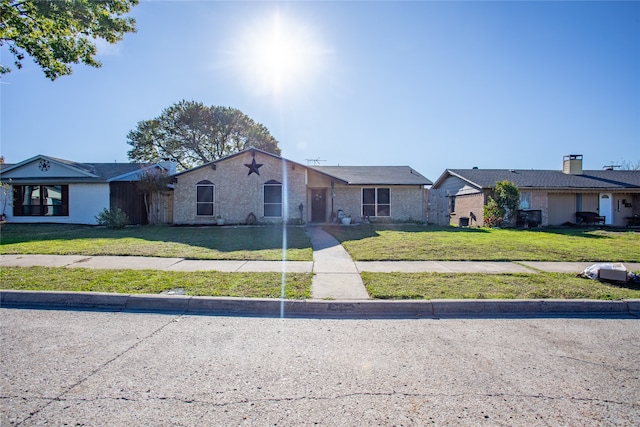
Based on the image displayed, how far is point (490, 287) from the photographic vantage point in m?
5.37

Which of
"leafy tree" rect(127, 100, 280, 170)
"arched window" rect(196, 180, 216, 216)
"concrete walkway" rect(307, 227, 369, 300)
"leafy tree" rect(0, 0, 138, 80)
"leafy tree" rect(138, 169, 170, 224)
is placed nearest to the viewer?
"concrete walkway" rect(307, 227, 369, 300)

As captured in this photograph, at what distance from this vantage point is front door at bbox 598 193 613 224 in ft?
67.8

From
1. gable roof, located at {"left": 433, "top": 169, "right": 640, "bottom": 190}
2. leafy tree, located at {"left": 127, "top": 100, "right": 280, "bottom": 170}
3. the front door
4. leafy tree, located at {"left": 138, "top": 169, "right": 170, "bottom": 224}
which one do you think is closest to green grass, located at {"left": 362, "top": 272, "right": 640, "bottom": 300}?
leafy tree, located at {"left": 138, "top": 169, "right": 170, "bottom": 224}

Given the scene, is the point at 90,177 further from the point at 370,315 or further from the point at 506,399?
the point at 506,399

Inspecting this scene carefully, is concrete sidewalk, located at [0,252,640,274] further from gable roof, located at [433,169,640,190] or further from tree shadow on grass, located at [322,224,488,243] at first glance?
gable roof, located at [433,169,640,190]

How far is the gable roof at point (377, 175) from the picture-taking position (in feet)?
61.8

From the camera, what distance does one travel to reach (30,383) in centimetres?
265

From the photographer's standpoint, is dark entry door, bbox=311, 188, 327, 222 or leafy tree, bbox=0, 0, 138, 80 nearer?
leafy tree, bbox=0, 0, 138, 80

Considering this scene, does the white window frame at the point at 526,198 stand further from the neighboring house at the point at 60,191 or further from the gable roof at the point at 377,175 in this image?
the neighboring house at the point at 60,191

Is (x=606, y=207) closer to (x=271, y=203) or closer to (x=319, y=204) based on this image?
(x=319, y=204)

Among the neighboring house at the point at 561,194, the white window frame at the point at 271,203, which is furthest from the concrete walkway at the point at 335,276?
the neighboring house at the point at 561,194

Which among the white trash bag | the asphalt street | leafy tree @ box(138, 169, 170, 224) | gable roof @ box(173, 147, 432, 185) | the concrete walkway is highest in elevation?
gable roof @ box(173, 147, 432, 185)

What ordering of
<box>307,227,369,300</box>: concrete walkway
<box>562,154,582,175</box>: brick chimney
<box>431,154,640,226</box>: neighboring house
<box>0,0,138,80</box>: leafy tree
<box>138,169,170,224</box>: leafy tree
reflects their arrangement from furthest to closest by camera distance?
<box>562,154,582,175</box>: brick chimney → <box>431,154,640,226</box>: neighboring house → <box>138,169,170,224</box>: leafy tree → <box>0,0,138,80</box>: leafy tree → <box>307,227,369,300</box>: concrete walkway

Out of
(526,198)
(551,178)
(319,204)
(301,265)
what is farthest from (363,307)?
(551,178)
